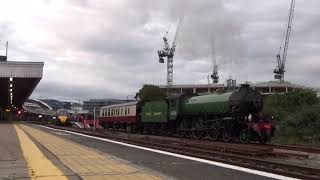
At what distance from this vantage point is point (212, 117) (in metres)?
32.1

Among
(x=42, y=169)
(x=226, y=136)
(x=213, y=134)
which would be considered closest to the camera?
(x=42, y=169)

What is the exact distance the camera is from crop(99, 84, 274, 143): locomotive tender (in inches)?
1123

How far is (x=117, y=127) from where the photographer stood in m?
54.2

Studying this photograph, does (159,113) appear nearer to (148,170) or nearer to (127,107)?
(127,107)

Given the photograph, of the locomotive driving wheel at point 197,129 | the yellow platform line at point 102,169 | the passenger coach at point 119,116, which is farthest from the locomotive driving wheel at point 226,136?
the passenger coach at point 119,116

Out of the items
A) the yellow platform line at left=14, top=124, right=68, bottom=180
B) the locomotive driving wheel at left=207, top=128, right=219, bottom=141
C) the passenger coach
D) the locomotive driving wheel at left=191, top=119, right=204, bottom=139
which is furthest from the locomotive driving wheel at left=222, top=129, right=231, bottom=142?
the passenger coach

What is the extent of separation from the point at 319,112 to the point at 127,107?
770 inches

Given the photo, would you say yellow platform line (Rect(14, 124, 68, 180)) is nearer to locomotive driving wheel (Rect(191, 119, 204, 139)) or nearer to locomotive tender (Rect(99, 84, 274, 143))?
locomotive tender (Rect(99, 84, 274, 143))

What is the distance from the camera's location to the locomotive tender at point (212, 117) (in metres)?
28.5

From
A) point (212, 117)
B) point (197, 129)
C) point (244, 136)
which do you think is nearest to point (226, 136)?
point (244, 136)

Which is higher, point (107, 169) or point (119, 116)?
point (119, 116)

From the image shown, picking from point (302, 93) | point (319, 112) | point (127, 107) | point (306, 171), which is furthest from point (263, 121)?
point (302, 93)

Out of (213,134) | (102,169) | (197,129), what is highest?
(197,129)

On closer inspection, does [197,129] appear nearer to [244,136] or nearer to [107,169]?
[244,136]
